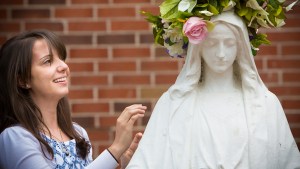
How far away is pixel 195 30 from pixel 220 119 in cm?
42

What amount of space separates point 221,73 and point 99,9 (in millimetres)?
1670

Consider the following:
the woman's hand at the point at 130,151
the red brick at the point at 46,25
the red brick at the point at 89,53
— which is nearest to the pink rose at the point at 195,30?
the woman's hand at the point at 130,151

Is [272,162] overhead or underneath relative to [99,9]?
underneath

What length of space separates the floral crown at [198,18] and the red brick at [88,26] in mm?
1375

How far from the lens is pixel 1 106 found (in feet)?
15.9

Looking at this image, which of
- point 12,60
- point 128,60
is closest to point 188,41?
point 12,60

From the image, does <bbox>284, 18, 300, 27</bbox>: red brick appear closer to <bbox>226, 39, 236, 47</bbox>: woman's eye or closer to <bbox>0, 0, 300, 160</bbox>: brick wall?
<bbox>0, 0, 300, 160</bbox>: brick wall

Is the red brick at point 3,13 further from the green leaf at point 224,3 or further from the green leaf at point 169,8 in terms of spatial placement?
the green leaf at point 224,3

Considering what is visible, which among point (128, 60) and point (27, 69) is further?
point (128, 60)

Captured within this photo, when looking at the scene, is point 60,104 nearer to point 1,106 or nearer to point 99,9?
point 1,106

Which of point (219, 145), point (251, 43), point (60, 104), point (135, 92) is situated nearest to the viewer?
point (219, 145)

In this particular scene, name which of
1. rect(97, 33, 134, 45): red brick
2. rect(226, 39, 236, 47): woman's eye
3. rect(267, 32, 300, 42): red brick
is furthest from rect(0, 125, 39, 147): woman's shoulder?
rect(267, 32, 300, 42): red brick

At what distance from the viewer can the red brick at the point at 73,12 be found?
240 inches

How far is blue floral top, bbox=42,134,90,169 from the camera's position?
474cm
